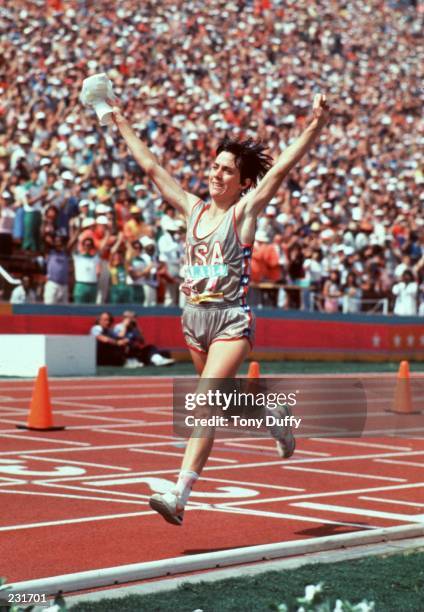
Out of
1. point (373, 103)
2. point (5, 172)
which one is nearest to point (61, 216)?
point (5, 172)

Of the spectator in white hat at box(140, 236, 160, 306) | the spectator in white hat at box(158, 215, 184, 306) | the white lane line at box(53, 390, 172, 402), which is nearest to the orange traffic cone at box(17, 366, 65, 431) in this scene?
the white lane line at box(53, 390, 172, 402)

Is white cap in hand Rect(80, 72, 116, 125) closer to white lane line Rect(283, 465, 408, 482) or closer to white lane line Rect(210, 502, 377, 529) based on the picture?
white lane line Rect(210, 502, 377, 529)

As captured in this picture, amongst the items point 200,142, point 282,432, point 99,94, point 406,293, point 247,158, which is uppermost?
point 200,142

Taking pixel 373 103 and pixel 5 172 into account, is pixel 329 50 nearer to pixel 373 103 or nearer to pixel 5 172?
pixel 373 103

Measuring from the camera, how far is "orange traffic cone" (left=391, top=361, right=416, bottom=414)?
1736 cm

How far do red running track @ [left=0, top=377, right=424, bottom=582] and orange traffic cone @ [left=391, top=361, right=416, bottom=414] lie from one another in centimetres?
250

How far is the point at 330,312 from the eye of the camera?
96.8 feet

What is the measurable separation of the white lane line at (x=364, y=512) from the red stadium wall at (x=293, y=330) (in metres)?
15.0

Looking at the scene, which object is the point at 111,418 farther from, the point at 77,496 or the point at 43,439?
the point at 77,496

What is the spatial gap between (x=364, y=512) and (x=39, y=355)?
14.1 metres

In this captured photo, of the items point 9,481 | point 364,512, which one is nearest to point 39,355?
point 9,481

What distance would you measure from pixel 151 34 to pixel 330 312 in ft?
38.9

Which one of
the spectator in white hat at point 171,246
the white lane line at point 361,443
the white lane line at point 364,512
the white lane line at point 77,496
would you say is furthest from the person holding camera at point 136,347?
the white lane line at point 364,512

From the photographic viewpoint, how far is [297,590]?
6328 millimetres
